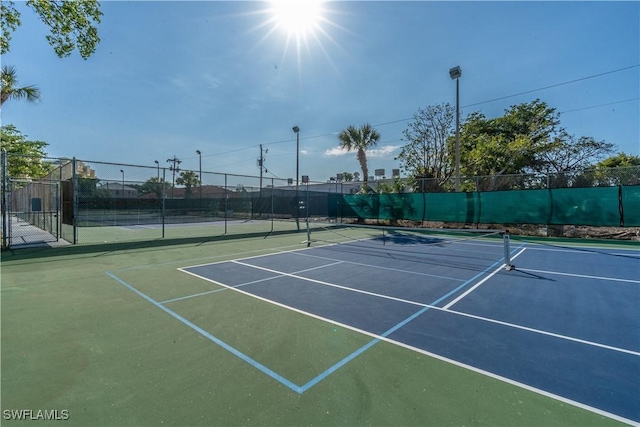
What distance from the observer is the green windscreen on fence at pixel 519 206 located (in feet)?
40.3

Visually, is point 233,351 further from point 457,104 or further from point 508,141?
point 508,141

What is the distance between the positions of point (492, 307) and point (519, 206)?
12555 millimetres

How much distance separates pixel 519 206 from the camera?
580 inches

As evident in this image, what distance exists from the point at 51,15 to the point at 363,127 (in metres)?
21.9

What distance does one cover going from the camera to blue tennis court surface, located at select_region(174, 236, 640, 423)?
9.69ft

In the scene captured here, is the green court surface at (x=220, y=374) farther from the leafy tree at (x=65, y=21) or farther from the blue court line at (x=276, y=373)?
the leafy tree at (x=65, y=21)

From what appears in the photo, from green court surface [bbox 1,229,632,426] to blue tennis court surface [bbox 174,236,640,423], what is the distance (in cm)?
21

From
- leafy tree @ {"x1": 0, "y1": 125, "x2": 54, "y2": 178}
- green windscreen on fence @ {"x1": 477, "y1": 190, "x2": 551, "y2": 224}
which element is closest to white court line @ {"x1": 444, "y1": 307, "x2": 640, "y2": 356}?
green windscreen on fence @ {"x1": 477, "y1": 190, "x2": 551, "y2": 224}

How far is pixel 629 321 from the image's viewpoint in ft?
14.1

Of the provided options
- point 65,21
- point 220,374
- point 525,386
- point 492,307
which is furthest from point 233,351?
point 65,21

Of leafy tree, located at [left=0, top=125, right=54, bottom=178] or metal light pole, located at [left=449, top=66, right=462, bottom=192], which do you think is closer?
metal light pole, located at [left=449, top=66, right=462, bottom=192]

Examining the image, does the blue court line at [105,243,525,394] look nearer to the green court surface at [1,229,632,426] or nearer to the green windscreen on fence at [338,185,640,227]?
the green court surface at [1,229,632,426]

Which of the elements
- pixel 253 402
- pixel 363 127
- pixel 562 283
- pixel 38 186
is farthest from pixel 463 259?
pixel 38 186

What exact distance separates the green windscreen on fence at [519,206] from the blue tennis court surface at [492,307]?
466cm
